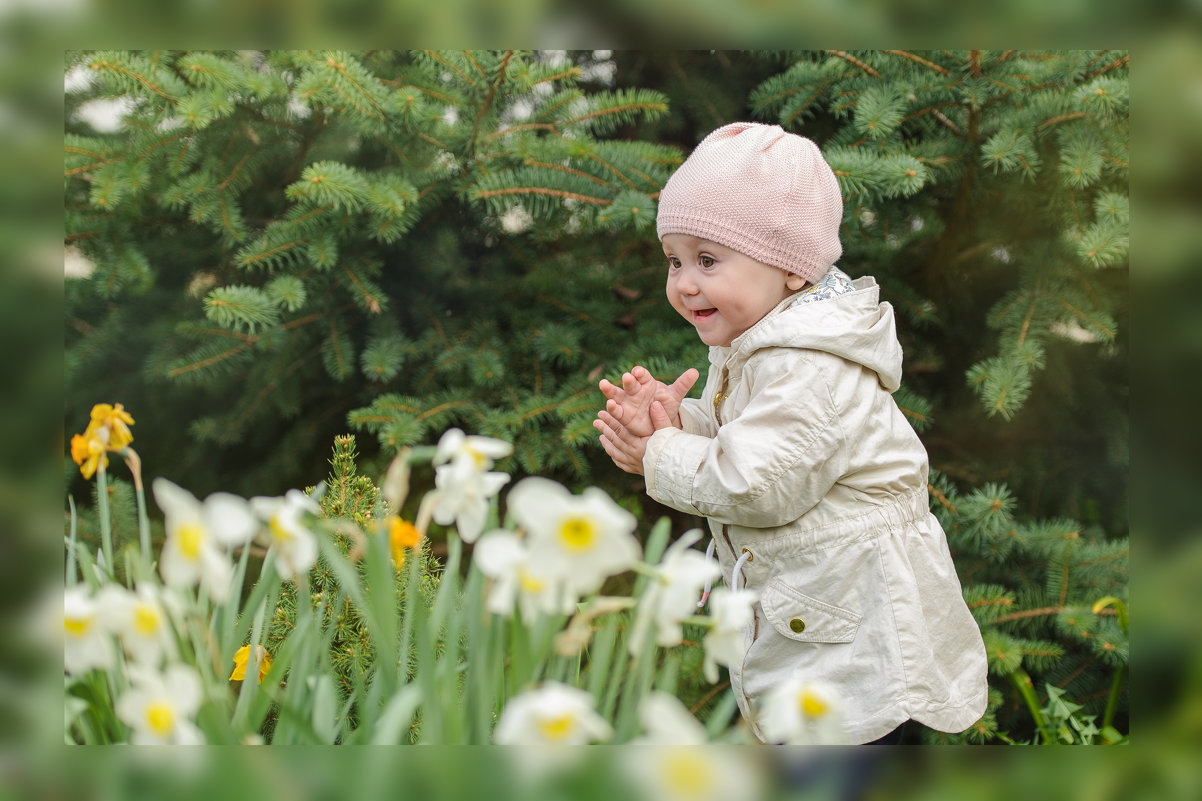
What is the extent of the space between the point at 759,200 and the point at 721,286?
13 cm

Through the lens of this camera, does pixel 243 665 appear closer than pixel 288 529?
No

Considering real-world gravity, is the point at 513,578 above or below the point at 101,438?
below

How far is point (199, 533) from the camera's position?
523mm

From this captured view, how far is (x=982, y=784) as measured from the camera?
0.49m

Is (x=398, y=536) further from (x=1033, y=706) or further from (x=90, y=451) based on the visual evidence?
(x=1033, y=706)

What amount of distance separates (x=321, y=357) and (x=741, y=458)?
1.52 meters

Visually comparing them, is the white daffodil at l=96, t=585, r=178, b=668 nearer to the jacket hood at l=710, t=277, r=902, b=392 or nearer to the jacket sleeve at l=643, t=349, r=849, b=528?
the jacket sleeve at l=643, t=349, r=849, b=528

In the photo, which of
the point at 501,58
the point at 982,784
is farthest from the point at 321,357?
the point at 982,784

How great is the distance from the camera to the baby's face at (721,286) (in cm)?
A: 119

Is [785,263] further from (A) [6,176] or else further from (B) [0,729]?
(B) [0,729]

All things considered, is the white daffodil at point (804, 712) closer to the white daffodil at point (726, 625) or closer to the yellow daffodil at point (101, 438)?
the white daffodil at point (726, 625)

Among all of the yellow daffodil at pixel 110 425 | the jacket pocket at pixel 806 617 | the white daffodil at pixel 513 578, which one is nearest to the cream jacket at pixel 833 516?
the jacket pocket at pixel 806 617

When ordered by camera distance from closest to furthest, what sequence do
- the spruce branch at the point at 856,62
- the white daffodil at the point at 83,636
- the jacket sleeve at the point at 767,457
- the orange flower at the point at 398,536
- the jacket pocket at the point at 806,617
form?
the white daffodil at the point at 83,636, the orange flower at the point at 398,536, the jacket sleeve at the point at 767,457, the jacket pocket at the point at 806,617, the spruce branch at the point at 856,62

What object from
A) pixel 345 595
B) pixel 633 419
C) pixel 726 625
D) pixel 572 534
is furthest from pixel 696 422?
pixel 572 534
